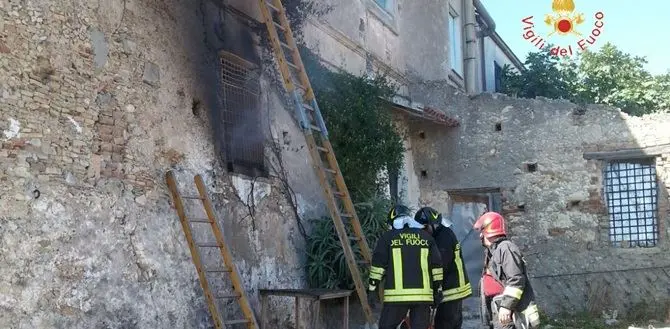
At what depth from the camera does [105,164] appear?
20.8 feet

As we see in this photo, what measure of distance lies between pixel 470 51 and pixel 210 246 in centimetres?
1149

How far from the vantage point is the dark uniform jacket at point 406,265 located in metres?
6.73

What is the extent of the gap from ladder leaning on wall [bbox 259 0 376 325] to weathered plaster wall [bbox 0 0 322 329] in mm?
800

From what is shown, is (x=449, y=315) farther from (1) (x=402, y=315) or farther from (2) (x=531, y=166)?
(2) (x=531, y=166)

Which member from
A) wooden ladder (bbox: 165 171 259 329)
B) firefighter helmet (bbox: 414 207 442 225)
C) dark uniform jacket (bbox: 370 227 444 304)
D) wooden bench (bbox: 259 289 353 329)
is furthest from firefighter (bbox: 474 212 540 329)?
wooden ladder (bbox: 165 171 259 329)

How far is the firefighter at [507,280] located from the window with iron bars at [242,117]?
2889mm

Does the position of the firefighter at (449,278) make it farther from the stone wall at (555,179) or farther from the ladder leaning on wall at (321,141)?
the stone wall at (555,179)

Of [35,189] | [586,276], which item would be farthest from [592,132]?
[35,189]

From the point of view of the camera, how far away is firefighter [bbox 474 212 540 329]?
240 inches

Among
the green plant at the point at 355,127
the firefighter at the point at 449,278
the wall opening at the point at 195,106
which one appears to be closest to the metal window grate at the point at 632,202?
the green plant at the point at 355,127

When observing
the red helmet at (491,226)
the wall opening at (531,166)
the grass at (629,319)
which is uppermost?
the wall opening at (531,166)

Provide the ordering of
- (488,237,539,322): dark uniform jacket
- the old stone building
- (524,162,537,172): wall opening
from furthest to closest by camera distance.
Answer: (524,162,537,172): wall opening → (488,237,539,322): dark uniform jacket → the old stone building

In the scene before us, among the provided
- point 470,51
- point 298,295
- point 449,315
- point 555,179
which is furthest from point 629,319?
point 470,51

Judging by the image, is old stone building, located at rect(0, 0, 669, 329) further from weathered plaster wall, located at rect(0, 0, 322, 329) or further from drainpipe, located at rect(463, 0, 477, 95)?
drainpipe, located at rect(463, 0, 477, 95)
